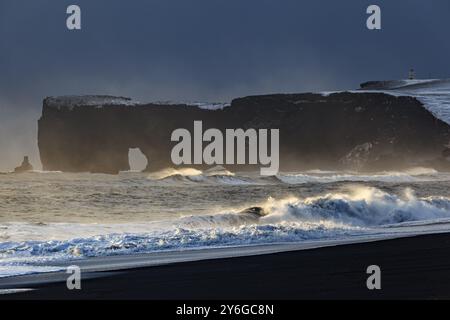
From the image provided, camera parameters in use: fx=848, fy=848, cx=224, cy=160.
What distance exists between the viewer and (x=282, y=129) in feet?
463

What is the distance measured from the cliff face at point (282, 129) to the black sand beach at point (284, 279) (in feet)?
307

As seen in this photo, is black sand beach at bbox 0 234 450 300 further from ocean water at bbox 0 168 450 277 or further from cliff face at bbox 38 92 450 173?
cliff face at bbox 38 92 450 173

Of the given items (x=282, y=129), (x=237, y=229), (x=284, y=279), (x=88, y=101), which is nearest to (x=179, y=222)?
(x=237, y=229)

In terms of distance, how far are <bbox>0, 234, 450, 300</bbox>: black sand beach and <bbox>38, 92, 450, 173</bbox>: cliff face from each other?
93560 mm

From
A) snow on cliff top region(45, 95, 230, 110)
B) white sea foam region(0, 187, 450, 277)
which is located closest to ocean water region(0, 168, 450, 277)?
white sea foam region(0, 187, 450, 277)

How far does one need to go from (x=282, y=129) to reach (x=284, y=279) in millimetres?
128377

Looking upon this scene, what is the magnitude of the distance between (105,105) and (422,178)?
84.1 m

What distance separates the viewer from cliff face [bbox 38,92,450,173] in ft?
402

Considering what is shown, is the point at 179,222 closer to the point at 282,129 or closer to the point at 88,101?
the point at 282,129

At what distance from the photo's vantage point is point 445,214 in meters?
32.8

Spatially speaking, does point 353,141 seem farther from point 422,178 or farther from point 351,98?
point 422,178

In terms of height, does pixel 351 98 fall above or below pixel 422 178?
above
